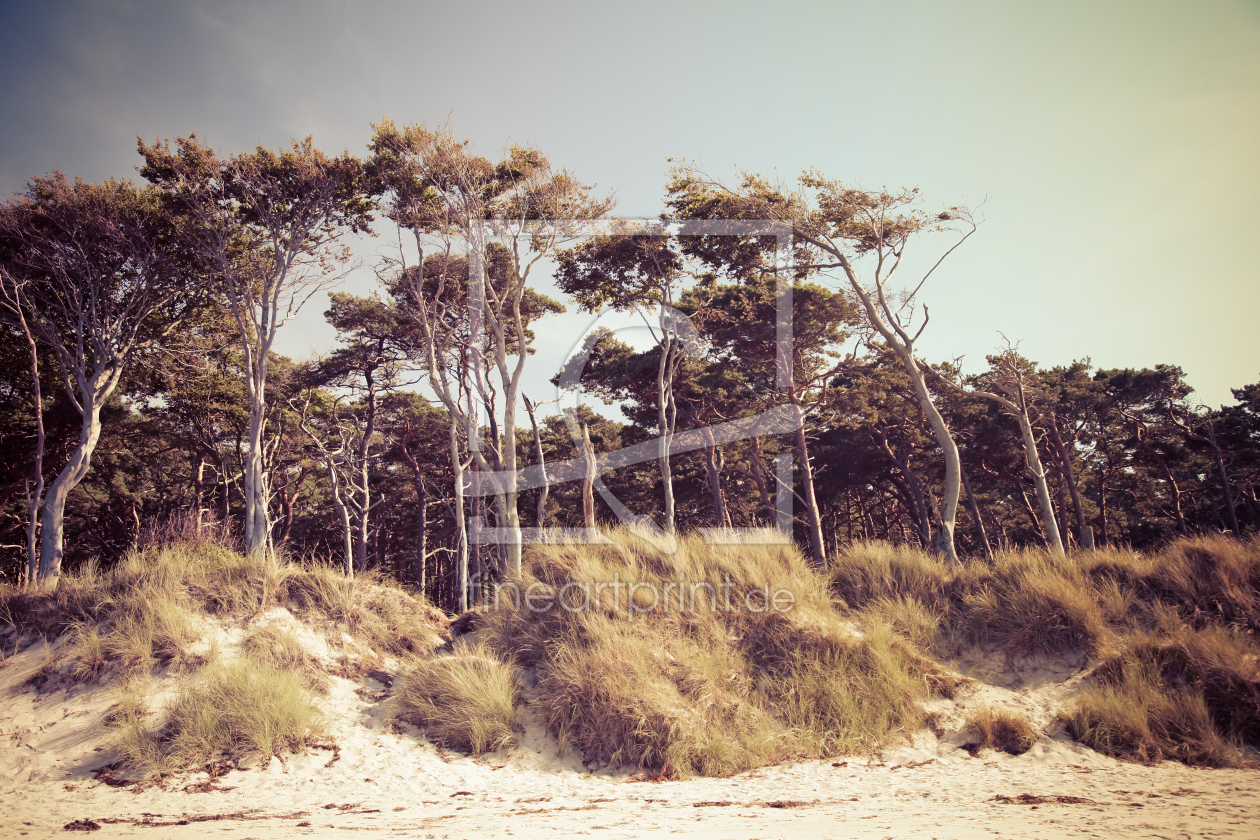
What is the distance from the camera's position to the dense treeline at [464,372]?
13.5m

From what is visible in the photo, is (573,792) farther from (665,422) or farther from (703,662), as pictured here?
(665,422)

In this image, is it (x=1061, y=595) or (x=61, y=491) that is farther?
(x=61, y=491)

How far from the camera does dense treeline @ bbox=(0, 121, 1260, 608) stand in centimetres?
1352

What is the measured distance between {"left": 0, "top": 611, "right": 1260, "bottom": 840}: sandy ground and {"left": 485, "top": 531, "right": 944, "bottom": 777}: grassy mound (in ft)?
1.05

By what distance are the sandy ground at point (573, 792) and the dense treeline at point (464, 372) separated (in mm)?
5127

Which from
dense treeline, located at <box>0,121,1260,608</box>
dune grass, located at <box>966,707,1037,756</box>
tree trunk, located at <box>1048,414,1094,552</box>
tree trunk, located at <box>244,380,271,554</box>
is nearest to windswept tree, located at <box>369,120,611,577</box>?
dense treeline, located at <box>0,121,1260,608</box>

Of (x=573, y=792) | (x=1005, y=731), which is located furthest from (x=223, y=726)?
(x=1005, y=731)

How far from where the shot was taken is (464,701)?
6.53m

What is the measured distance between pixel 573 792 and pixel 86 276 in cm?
1716

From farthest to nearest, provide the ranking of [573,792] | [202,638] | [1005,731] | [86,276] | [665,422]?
[665,422] → [86,276] → [202,638] → [1005,731] → [573,792]

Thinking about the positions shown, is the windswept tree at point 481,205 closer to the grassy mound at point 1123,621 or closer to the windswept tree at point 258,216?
the windswept tree at point 258,216

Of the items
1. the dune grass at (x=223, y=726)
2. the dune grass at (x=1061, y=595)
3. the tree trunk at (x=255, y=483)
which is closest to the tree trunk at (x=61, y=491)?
the tree trunk at (x=255, y=483)

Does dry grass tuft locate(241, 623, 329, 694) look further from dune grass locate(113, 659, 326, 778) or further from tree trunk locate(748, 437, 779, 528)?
tree trunk locate(748, 437, 779, 528)

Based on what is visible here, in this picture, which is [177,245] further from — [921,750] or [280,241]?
[921,750]
